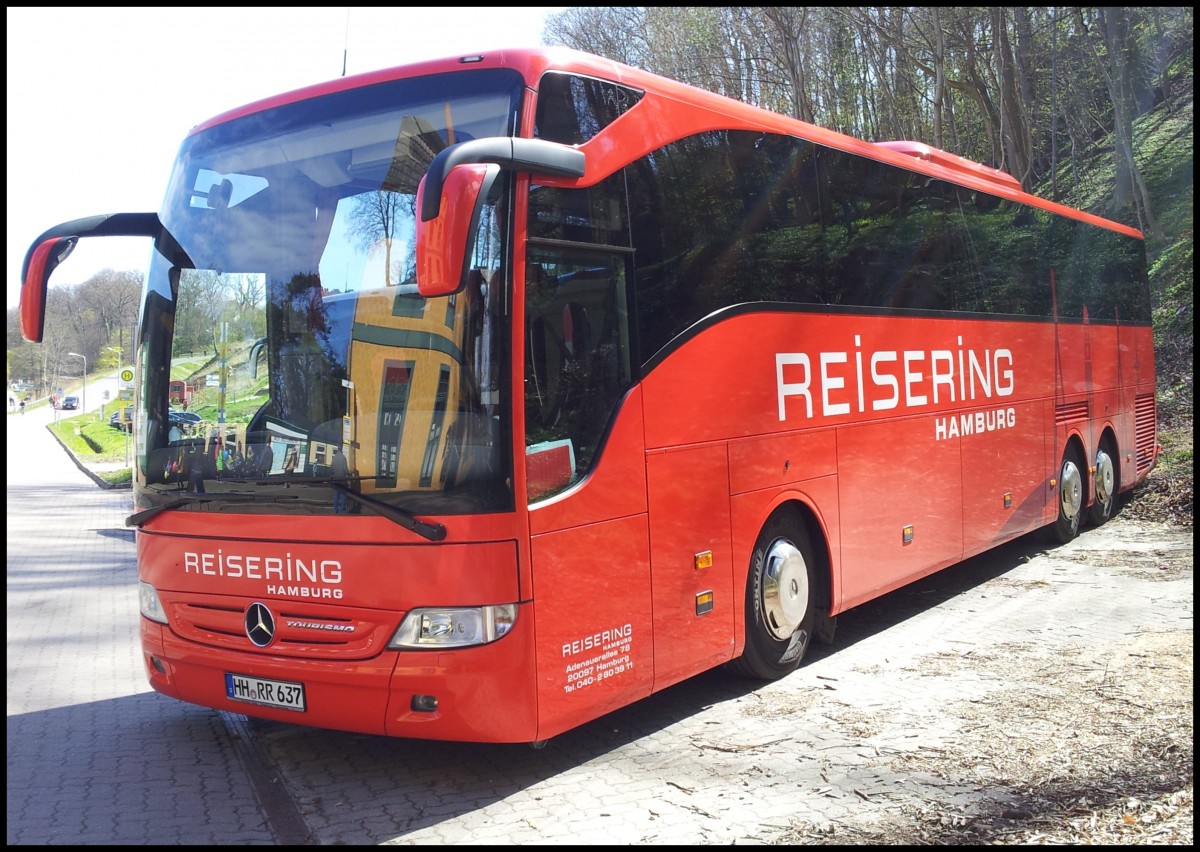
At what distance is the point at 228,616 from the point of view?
5293 mm

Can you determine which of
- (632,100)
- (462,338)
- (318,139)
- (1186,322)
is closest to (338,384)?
(462,338)

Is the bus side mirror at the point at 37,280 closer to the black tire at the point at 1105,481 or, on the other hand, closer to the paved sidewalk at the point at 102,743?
the paved sidewalk at the point at 102,743

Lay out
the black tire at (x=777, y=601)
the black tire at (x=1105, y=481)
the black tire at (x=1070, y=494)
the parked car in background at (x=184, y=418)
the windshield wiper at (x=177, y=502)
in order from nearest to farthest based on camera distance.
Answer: the windshield wiper at (x=177, y=502), the parked car in background at (x=184, y=418), the black tire at (x=777, y=601), the black tire at (x=1070, y=494), the black tire at (x=1105, y=481)

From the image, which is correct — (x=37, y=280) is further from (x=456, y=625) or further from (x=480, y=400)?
(x=456, y=625)

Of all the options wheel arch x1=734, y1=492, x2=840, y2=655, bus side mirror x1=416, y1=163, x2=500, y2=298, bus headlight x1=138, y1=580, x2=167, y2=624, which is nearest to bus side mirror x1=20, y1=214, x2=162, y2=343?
bus headlight x1=138, y1=580, x2=167, y2=624

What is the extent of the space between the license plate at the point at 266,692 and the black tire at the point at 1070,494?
9.08 metres

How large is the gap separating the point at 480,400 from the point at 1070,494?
9374 mm

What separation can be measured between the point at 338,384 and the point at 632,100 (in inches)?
88.1

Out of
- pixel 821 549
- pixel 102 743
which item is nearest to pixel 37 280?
pixel 102 743

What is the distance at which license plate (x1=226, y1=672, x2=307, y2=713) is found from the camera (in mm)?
5031

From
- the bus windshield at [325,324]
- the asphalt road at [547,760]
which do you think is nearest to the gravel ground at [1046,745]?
the asphalt road at [547,760]

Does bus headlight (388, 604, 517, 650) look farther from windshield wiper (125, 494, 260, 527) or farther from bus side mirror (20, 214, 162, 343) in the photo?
bus side mirror (20, 214, 162, 343)

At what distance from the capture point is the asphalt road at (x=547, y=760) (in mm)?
4617

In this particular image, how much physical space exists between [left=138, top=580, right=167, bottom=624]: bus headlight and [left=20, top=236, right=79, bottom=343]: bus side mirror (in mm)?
1471
